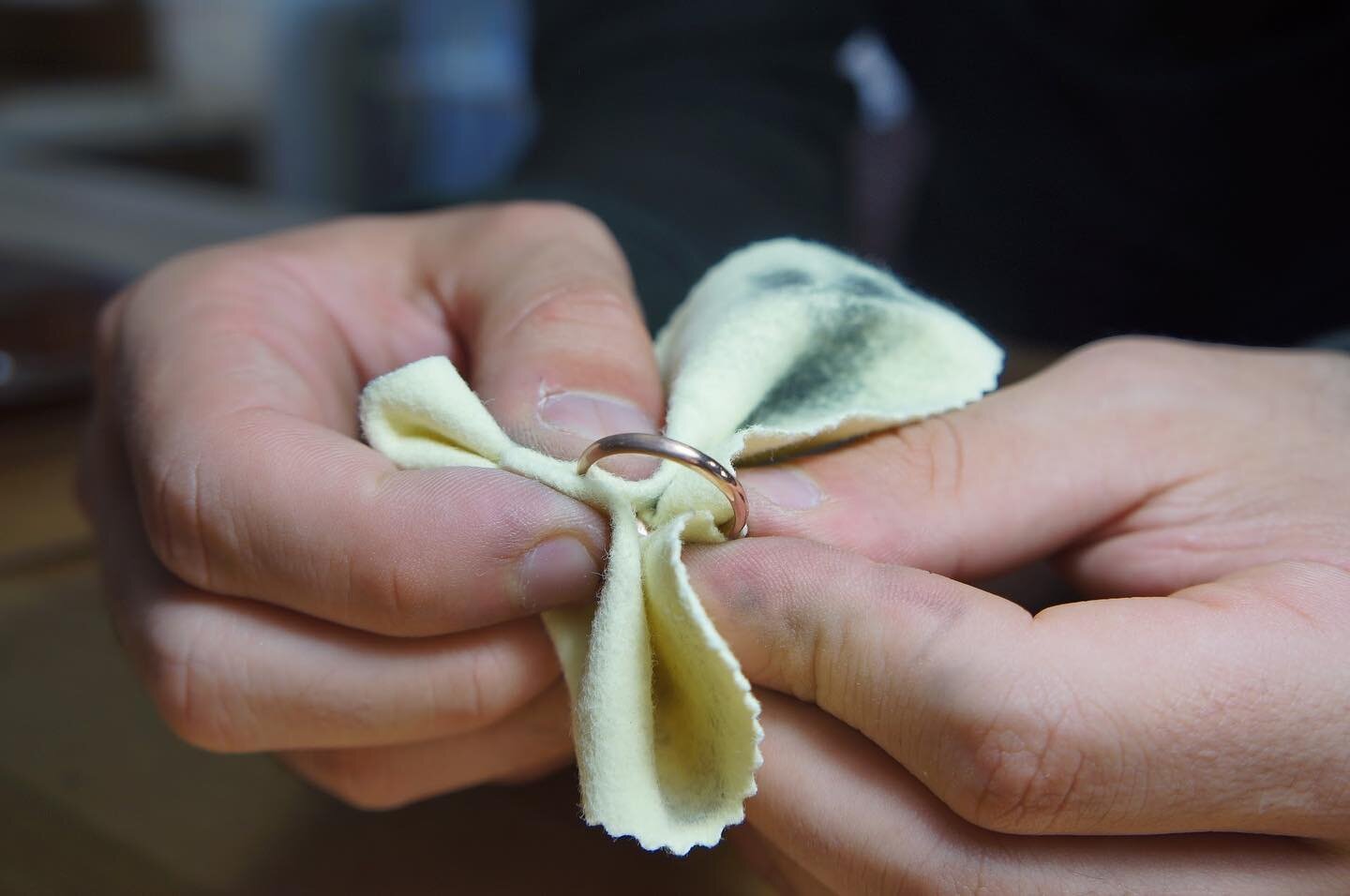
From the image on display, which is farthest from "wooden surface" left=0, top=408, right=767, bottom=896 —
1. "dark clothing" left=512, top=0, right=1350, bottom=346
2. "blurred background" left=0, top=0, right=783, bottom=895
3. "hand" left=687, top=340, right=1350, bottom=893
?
"dark clothing" left=512, top=0, right=1350, bottom=346

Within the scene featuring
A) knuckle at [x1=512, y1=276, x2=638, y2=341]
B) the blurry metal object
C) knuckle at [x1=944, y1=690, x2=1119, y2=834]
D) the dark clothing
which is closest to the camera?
knuckle at [x1=944, y1=690, x2=1119, y2=834]

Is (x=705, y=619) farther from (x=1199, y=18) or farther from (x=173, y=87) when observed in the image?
(x=173, y=87)

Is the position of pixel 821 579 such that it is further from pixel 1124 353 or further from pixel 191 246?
pixel 191 246

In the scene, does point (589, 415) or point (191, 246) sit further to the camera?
point (191, 246)

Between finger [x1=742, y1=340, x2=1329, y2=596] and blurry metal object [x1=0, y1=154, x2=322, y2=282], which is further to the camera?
blurry metal object [x1=0, y1=154, x2=322, y2=282]

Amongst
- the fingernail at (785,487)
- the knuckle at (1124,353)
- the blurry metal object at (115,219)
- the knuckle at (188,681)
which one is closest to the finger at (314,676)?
the knuckle at (188,681)

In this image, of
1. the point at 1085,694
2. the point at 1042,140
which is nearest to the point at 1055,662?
the point at 1085,694

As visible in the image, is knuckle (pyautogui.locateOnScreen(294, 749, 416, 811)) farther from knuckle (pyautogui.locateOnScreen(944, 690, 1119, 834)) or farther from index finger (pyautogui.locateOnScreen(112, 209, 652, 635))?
knuckle (pyautogui.locateOnScreen(944, 690, 1119, 834))
